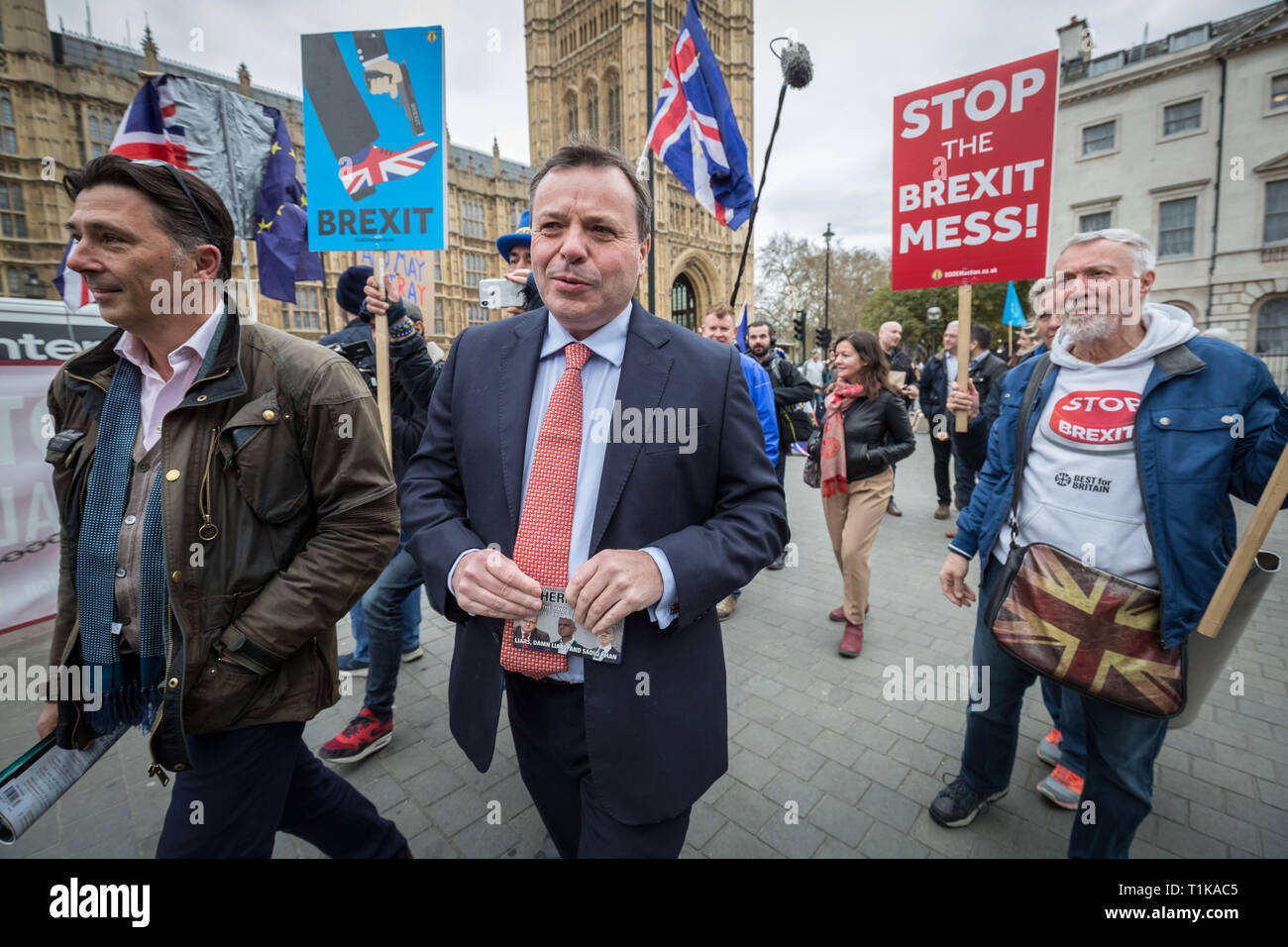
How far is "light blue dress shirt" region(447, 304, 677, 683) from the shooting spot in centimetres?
151

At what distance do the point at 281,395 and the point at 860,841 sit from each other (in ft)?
9.54

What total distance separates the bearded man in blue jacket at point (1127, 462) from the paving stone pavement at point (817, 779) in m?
0.72

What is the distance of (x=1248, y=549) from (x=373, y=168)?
4316 mm

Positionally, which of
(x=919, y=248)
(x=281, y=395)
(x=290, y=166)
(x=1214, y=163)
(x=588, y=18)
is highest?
(x=588, y=18)

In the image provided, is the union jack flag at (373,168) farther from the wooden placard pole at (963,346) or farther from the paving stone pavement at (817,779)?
the wooden placard pole at (963,346)

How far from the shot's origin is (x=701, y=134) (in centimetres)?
604

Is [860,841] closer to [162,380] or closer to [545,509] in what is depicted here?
[545,509]

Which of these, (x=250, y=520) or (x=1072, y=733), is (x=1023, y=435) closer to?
(x=1072, y=733)

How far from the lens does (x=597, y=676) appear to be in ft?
4.84

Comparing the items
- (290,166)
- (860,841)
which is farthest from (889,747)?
(290,166)

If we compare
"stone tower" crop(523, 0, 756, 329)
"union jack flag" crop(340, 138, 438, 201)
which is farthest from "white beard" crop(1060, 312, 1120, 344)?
"stone tower" crop(523, 0, 756, 329)

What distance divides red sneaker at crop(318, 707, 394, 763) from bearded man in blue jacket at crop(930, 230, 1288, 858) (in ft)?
10.1

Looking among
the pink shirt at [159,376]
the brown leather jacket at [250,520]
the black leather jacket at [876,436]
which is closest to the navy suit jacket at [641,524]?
the brown leather jacket at [250,520]

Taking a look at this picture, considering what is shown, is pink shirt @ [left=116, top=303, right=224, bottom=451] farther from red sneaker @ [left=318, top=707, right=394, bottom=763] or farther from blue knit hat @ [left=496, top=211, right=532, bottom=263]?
blue knit hat @ [left=496, top=211, right=532, bottom=263]
